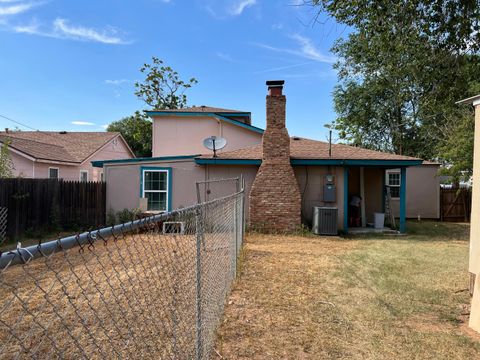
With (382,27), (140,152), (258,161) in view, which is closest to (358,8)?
(382,27)

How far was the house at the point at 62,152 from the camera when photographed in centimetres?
1966

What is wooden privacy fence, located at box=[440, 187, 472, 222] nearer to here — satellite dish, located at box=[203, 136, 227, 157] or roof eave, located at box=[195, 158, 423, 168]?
roof eave, located at box=[195, 158, 423, 168]

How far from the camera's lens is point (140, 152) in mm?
39594

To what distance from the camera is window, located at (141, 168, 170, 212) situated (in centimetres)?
1384

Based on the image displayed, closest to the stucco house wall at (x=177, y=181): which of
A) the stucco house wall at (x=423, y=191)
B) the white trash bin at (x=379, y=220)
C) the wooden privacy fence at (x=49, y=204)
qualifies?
the wooden privacy fence at (x=49, y=204)

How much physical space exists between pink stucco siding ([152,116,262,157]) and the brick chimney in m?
5.72

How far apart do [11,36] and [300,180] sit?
14.8m

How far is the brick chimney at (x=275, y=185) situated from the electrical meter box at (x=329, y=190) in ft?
3.96

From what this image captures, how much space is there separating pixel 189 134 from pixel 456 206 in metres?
13.6

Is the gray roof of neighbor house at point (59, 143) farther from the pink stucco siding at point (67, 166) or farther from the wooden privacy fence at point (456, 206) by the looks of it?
the wooden privacy fence at point (456, 206)

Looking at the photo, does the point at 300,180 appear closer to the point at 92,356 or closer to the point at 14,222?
the point at 14,222

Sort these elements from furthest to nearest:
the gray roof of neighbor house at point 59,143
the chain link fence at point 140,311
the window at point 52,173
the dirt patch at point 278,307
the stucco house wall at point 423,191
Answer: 1. the window at point 52,173
2. the gray roof of neighbor house at point 59,143
3. the stucco house wall at point 423,191
4. the dirt patch at point 278,307
5. the chain link fence at point 140,311

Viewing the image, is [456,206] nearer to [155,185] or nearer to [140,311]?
[155,185]

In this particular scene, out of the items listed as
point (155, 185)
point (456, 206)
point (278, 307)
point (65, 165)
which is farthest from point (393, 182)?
point (65, 165)
